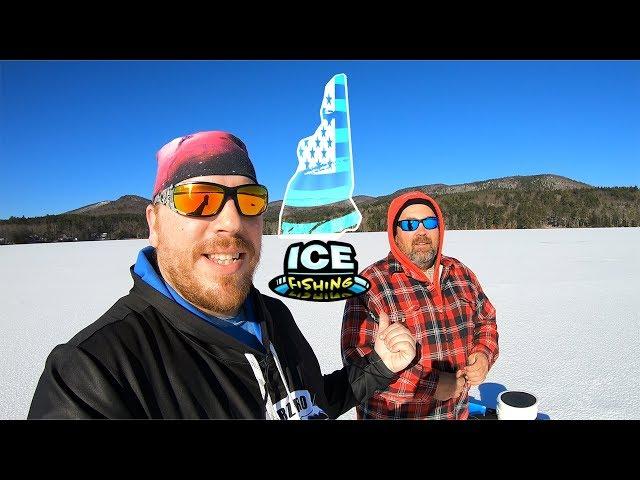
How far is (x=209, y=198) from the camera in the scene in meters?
1.02

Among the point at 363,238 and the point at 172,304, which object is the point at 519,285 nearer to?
the point at 363,238

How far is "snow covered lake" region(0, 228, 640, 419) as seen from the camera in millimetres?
2330

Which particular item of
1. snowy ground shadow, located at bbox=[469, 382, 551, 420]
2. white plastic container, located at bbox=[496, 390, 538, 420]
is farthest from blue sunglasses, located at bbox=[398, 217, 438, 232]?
snowy ground shadow, located at bbox=[469, 382, 551, 420]

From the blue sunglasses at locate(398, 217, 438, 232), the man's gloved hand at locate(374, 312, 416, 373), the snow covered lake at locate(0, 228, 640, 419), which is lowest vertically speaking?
the snow covered lake at locate(0, 228, 640, 419)

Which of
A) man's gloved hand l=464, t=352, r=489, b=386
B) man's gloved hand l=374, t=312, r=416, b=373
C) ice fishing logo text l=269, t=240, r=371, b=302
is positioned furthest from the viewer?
ice fishing logo text l=269, t=240, r=371, b=302

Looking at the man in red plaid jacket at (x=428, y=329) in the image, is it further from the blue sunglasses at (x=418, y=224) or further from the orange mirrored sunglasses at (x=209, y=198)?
the orange mirrored sunglasses at (x=209, y=198)

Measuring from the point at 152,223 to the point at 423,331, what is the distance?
3.43ft

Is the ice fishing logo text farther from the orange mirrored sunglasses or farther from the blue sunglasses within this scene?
the orange mirrored sunglasses

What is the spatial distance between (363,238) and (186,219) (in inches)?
294

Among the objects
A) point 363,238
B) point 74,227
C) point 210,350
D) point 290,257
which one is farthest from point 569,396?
point 363,238

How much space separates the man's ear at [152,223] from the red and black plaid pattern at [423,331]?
31.0 inches

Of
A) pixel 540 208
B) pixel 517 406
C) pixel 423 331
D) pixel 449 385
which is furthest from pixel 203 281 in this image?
pixel 540 208

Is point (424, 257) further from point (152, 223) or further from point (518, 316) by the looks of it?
point (518, 316)

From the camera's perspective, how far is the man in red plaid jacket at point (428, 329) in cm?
144
